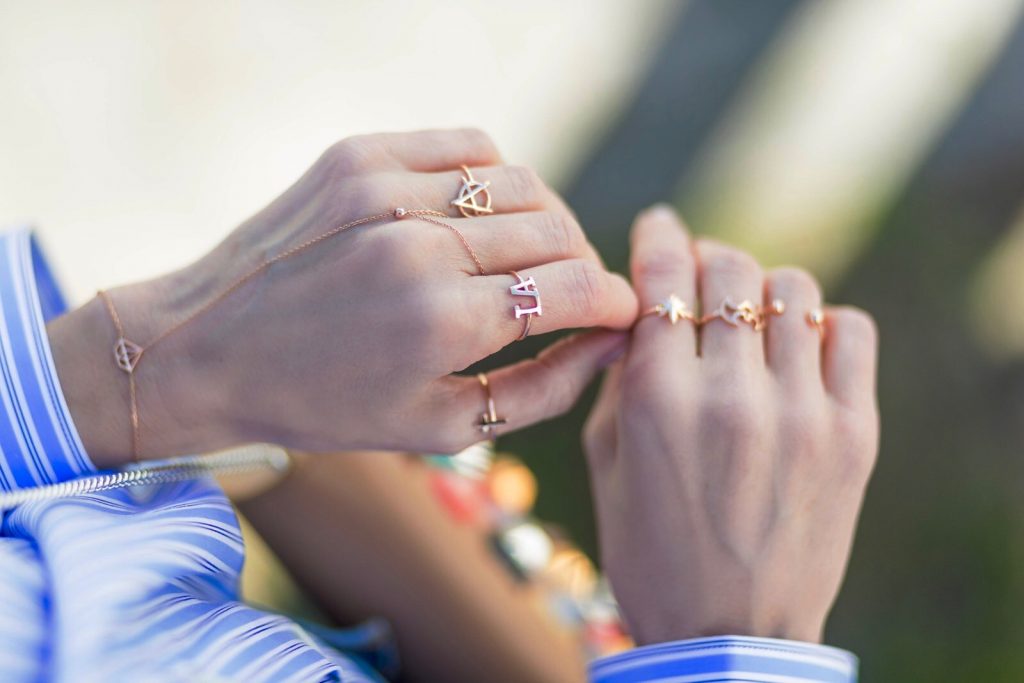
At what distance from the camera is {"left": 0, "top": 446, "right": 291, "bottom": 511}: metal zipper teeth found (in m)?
0.96

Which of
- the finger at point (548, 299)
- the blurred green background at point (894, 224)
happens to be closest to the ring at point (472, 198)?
the finger at point (548, 299)

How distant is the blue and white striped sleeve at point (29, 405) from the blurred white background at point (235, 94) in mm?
1421

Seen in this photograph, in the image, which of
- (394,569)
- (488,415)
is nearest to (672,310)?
(488,415)

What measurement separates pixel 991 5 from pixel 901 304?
932mm

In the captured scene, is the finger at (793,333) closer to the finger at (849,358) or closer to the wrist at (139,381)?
the finger at (849,358)

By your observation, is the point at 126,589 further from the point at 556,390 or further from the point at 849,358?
the point at 849,358

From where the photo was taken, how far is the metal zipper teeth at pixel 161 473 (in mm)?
965

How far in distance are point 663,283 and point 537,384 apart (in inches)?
9.3

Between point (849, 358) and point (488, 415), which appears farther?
point (849, 358)

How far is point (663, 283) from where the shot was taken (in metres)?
1.16

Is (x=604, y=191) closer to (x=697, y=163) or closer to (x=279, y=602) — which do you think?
(x=697, y=163)

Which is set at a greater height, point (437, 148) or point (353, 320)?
point (437, 148)

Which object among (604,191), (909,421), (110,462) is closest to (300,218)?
(110,462)

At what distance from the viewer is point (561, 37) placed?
2.47 meters
